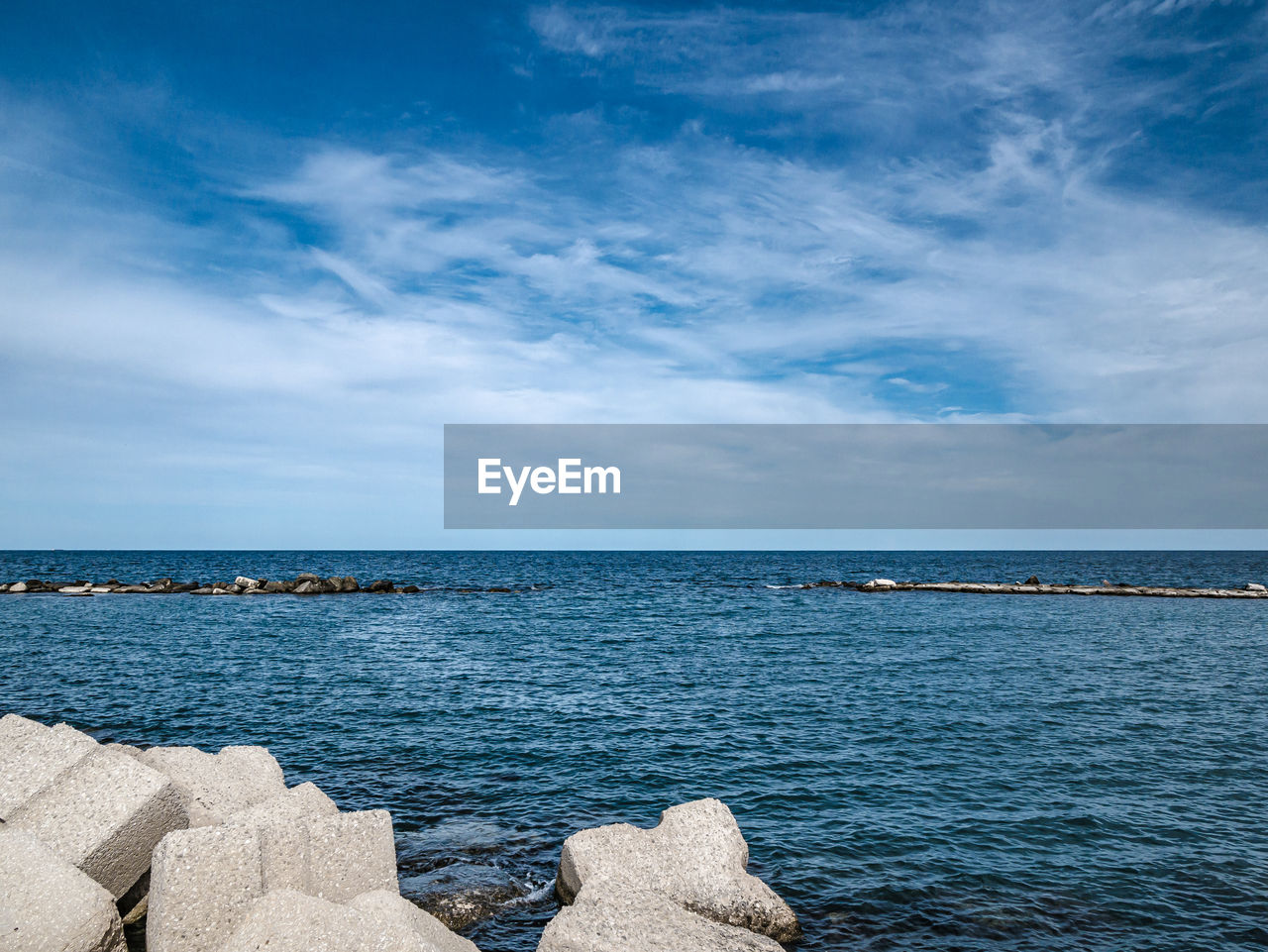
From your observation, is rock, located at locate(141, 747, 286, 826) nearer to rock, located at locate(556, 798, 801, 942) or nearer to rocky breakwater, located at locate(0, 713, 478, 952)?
rocky breakwater, located at locate(0, 713, 478, 952)

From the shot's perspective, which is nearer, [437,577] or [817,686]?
[817,686]

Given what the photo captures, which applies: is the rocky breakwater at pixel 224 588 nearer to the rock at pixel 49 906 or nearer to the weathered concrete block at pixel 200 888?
the rock at pixel 49 906

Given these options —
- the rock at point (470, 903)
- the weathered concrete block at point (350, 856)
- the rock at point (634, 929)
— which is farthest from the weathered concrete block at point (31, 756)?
the rock at point (634, 929)

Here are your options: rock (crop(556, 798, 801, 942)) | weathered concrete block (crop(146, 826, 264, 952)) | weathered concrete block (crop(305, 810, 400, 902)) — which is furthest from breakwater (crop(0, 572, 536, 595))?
weathered concrete block (crop(146, 826, 264, 952))

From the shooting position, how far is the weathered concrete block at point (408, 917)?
7891 millimetres

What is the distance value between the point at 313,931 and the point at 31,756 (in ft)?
20.3

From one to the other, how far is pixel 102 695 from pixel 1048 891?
1048 inches

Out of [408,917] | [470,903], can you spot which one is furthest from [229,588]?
[408,917]

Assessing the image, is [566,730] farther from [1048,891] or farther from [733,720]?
[1048,891]

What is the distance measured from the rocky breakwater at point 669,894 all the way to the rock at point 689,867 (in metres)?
0.01

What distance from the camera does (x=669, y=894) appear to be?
33.4 feet

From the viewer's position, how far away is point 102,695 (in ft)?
82.0

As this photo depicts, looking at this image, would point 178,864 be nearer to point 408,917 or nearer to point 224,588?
point 408,917

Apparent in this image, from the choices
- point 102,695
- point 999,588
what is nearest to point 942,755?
point 102,695
